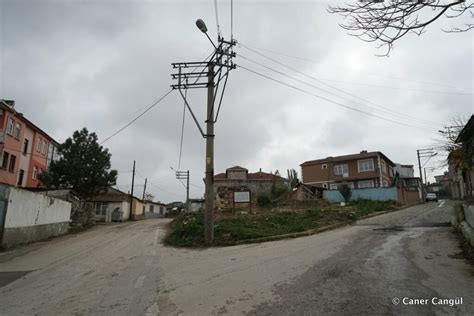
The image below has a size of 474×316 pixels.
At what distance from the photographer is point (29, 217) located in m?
16.7

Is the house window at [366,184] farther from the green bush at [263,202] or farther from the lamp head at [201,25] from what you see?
the lamp head at [201,25]

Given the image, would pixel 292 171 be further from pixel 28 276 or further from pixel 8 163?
pixel 28 276

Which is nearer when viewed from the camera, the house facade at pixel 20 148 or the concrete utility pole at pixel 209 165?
the concrete utility pole at pixel 209 165

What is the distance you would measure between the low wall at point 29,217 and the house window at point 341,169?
126 feet

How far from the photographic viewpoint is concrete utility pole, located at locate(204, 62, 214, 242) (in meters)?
13.4

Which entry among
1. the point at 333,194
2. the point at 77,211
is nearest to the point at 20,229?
the point at 77,211

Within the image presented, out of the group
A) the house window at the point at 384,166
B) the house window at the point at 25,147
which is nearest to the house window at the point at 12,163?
the house window at the point at 25,147

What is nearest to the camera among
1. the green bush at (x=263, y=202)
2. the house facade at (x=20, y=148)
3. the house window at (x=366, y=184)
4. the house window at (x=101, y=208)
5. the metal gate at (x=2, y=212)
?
the metal gate at (x=2, y=212)

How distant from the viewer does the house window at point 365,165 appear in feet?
151

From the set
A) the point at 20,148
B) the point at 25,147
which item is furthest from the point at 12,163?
the point at 25,147

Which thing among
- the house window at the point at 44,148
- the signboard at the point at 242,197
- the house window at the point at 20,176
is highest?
the house window at the point at 44,148

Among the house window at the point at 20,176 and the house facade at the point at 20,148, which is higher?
the house facade at the point at 20,148

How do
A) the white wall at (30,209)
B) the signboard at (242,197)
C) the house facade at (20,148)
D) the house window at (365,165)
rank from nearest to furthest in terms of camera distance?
1. the white wall at (30,209)
2. the signboard at (242,197)
3. the house facade at (20,148)
4. the house window at (365,165)

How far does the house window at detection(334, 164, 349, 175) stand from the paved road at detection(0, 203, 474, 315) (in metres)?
38.5
